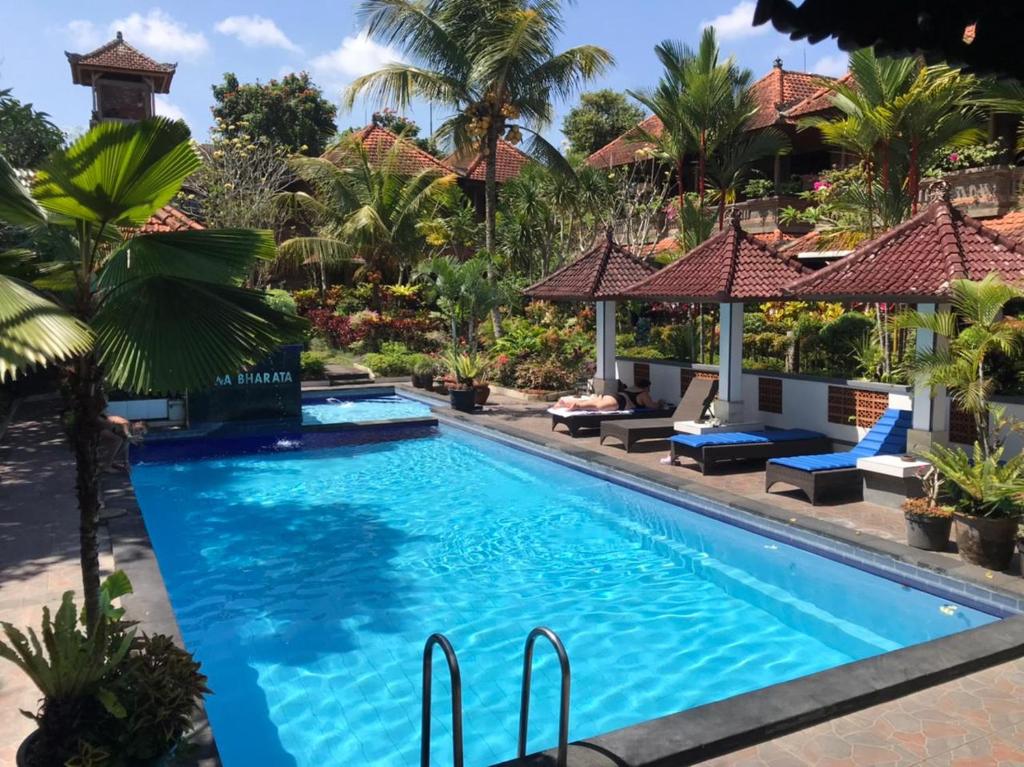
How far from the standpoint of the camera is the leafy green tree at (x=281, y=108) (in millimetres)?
39156

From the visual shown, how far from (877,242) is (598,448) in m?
5.27

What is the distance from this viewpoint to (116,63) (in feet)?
103

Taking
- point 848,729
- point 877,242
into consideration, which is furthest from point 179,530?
point 877,242

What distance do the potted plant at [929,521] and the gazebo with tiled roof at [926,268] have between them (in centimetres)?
141

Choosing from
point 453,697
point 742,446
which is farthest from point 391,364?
point 453,697

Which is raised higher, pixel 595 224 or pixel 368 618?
pixel 595 224

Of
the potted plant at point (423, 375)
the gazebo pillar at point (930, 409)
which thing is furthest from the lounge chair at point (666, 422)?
the potted plant at point (423, 375)

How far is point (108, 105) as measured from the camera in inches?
1265

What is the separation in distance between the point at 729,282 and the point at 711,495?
371 centimetres

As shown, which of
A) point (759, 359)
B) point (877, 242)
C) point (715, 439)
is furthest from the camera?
point (759, 359)

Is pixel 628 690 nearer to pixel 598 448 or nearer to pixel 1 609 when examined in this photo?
pixel 1 609

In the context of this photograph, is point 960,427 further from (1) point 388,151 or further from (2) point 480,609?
(1) point 388,151

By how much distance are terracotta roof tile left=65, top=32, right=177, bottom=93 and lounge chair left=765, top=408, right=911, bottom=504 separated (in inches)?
1218

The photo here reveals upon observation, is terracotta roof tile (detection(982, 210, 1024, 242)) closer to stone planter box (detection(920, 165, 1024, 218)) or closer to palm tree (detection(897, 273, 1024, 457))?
stone planter box (detection(920, 165, 1024, 218))
